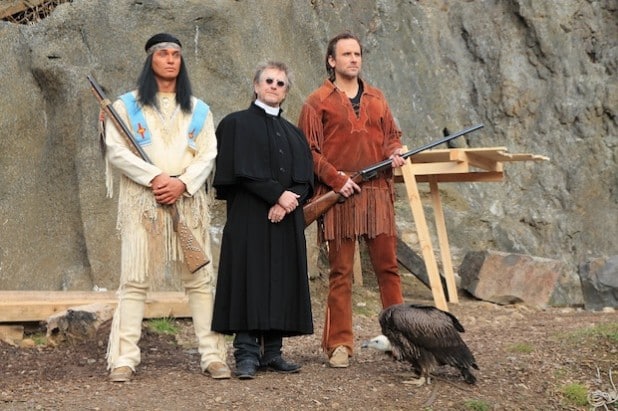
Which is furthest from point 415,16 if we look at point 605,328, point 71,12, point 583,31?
point 605,328

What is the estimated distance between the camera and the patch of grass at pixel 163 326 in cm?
734

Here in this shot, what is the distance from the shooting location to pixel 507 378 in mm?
6250

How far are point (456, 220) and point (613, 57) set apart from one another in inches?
134

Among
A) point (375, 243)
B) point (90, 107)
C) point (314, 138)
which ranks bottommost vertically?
point (375, 243)

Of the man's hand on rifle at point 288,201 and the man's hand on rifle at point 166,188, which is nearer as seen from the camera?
the man's hand on rifle at point 166,188

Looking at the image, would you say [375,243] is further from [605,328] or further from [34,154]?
[34,154]

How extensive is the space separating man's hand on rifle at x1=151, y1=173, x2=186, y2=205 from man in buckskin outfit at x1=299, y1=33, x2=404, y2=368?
39.1 inches

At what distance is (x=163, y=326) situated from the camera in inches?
292

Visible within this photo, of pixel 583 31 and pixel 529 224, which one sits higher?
pixel 583 31

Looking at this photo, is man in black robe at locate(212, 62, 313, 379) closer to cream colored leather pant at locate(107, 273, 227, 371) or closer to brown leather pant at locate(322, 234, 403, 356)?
cream colored leather pant at locate(107, 273, 227, 371)

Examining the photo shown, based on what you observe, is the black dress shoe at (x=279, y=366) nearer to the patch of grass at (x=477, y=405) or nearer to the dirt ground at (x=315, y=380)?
the dirt ground at (x=315, y=380)

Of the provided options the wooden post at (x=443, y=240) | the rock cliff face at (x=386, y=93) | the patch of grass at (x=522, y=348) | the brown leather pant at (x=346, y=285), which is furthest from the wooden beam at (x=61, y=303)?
the wooden post at (x=443, y=240)

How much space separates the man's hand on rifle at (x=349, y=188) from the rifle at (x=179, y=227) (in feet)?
3.25

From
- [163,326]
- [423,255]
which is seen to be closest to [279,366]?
[163,326]
